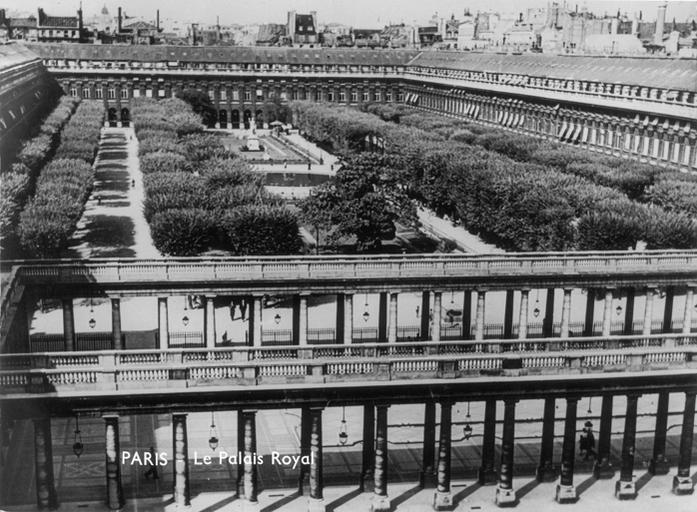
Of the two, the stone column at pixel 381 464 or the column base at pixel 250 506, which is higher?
the stone column at pixel 381 464

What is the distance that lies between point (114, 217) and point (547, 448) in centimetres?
5709

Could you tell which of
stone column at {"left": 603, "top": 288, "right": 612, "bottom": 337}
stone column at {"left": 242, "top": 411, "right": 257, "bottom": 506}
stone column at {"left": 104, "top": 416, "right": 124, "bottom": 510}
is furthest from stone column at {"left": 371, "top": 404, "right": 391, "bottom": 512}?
stone column at {"left": 603, "top": 288, "right": 612, "bottom": 337}

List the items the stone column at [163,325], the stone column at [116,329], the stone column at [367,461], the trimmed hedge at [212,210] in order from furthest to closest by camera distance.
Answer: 1. the trimmed hedge at [212,210]
2. the stone column at [116,329]
3. the stone column at [163,325]
4. the stone column at [367,461]

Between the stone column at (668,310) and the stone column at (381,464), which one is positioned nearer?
the stone column at (381,464)

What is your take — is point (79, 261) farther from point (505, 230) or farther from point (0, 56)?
point (0, 56)

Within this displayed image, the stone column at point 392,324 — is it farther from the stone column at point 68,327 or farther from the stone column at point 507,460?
the stone column at point 68,327

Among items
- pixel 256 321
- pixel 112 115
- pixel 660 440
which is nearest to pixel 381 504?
pixel 660 440

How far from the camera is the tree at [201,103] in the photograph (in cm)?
17350

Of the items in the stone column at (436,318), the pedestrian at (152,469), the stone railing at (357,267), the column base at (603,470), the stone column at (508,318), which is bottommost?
the column base at (603,470)

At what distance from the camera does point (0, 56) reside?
117625 millimetres

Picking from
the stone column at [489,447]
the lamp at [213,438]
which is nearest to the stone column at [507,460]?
the stone column at [489,447]

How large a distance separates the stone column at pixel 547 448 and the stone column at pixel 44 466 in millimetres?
18186

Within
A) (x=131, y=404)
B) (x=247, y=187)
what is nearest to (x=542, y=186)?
(x=247, y=187)

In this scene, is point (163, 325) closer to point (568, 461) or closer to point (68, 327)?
point (68, 327)
